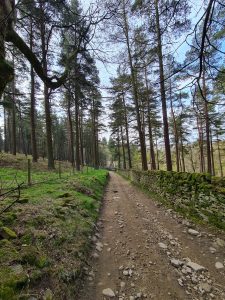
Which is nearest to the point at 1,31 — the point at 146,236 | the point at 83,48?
the point at 83,48

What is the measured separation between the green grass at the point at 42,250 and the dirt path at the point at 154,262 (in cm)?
33

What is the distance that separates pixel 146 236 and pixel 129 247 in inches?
26.4

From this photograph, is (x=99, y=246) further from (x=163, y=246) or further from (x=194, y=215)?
(x=194, y=215)

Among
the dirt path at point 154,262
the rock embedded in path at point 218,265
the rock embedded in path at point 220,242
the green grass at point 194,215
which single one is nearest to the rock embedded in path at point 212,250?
the dirt path at point 154,262

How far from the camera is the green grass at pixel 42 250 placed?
2525 mm

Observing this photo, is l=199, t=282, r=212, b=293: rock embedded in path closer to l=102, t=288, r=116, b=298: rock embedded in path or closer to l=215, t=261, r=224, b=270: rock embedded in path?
l=215, t=261, r=224, b=270: rock embedded in path

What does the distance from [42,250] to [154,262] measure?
1953mm

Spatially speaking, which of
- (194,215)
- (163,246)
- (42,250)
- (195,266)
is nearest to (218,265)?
(195,266)

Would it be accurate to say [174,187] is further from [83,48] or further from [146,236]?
[83,48]

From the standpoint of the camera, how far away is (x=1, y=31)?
243 centimetres

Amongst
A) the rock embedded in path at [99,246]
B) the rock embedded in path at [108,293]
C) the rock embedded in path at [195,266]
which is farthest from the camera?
the rock embedded in path at [99,246]

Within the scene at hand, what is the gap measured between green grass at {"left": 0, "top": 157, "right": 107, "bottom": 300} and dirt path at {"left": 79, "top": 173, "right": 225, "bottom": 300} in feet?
1.08

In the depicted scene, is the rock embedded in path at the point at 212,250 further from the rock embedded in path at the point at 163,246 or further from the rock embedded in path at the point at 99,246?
the rock embedded in path at the point at 99,246

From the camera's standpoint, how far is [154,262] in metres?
3.74
